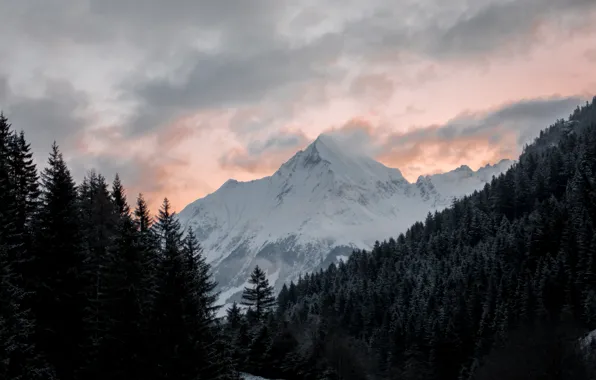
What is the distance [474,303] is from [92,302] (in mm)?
90888

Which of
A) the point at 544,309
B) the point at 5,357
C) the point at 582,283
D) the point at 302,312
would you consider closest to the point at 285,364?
the point at 544,309

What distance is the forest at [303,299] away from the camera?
34.2 metres

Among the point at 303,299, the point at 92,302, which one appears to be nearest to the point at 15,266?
the point at 92,302

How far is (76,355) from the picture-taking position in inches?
1529

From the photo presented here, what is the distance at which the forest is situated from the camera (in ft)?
112

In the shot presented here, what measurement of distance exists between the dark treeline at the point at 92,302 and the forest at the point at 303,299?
0.30ft

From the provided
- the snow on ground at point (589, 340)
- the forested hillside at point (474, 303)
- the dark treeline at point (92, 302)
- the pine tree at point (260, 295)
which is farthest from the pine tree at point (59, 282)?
the pine tree at point (260, 295)

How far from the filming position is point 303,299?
199375 millimetres

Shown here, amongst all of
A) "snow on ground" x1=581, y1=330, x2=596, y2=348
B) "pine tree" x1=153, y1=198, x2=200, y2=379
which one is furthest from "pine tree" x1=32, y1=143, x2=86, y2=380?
"snow on ground" x1=581, y1=330, x2=596, y2=348

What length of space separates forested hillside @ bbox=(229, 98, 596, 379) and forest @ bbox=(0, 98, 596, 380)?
1.24 ft

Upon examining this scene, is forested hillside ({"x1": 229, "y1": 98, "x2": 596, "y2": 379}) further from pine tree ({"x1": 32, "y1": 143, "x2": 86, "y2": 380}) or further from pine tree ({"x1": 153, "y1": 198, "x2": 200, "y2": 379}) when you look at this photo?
pine tree ({"x1": 153, "y1": 198, "x2": 200, "y2": 379})

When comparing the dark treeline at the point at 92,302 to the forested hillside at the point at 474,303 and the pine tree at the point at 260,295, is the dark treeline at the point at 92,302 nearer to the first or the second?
the forested hillside at the point at 474,303

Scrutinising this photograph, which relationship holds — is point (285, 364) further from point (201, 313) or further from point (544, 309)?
point (201, 313)

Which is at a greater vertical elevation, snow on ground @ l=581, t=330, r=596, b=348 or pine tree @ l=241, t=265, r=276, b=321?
pine tree @ l=241, t=265, r=276, b=321
